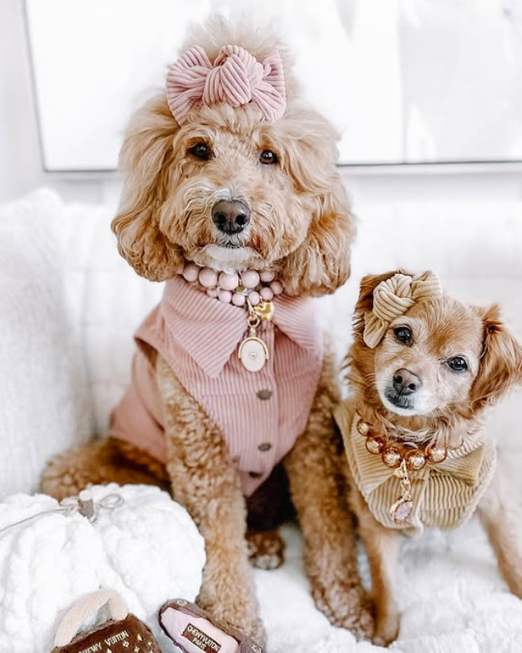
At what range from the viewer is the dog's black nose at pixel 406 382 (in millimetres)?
935

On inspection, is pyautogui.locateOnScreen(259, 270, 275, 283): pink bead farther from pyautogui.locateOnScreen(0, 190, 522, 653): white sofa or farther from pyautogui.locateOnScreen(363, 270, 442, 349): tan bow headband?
pyautogui.locateOnScreen(0, 190, 522, 653): white sofa

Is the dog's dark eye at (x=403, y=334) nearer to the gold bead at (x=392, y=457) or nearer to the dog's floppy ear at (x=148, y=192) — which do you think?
the gold bead at (x=392, y=457)

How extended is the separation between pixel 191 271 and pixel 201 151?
8.3 inches

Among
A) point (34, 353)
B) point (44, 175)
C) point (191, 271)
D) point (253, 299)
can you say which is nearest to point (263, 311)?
point (253, 299)

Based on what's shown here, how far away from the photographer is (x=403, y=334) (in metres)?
0.99

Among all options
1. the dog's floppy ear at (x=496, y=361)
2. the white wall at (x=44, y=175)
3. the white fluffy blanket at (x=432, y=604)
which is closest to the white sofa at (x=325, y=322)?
the white fluffy blanket at (x=432, y=604)

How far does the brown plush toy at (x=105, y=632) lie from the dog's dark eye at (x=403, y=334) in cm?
57

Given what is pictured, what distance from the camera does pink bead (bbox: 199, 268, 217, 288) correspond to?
1.13m

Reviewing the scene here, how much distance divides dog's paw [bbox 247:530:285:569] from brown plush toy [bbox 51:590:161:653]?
1.25 ft

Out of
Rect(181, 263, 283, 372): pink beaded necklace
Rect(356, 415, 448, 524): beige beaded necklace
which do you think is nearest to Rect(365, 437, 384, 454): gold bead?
Rect(356, 415, 448, 524): beige beaded necklace

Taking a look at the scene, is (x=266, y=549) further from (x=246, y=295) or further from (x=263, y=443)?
(x=246, y=295)

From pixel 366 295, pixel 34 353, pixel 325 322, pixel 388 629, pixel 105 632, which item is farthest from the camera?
pixel 325 322

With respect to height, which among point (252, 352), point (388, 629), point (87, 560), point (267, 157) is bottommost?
point (388, 629)

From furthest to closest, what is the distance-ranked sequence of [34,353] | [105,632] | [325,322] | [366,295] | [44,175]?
[44,175] → [325,322] → [34,353] → [366,295] → [105,632]
